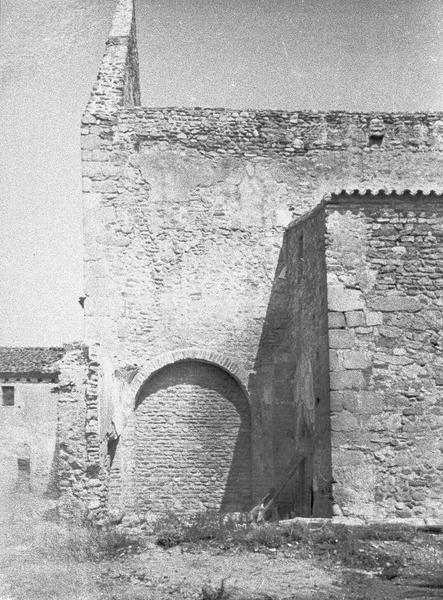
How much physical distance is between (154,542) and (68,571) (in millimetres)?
1192

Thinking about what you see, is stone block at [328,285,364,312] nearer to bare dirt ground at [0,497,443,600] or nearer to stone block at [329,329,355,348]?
stone block at [329,329,355,348]

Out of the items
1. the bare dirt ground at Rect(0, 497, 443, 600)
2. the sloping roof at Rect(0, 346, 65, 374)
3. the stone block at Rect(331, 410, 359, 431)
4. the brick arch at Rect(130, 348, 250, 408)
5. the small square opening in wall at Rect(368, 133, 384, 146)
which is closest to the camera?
the bare dirt ground at Rect(0, 497, 443, 600)

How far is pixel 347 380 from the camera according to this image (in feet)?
32.6

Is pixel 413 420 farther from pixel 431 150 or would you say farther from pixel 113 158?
pixel 113 158

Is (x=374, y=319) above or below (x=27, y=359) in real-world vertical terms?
A: below

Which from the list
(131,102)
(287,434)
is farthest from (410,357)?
(131,102)

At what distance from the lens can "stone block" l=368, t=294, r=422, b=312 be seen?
10.2 m

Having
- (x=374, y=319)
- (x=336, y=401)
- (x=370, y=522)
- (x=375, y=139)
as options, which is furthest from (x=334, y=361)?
(x=375, y=139)

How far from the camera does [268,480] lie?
12516 millimetres

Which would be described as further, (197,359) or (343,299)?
(197,359)

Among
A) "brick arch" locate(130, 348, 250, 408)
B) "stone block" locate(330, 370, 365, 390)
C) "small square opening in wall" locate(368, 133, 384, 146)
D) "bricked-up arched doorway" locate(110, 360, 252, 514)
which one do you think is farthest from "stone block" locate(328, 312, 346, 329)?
"small square opening in wall" locate(368, 133, 384, 146)

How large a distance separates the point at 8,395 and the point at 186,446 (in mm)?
15908

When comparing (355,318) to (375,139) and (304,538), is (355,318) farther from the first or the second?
(375,139)

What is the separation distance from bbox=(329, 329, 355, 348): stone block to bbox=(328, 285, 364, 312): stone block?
1.00 ft
